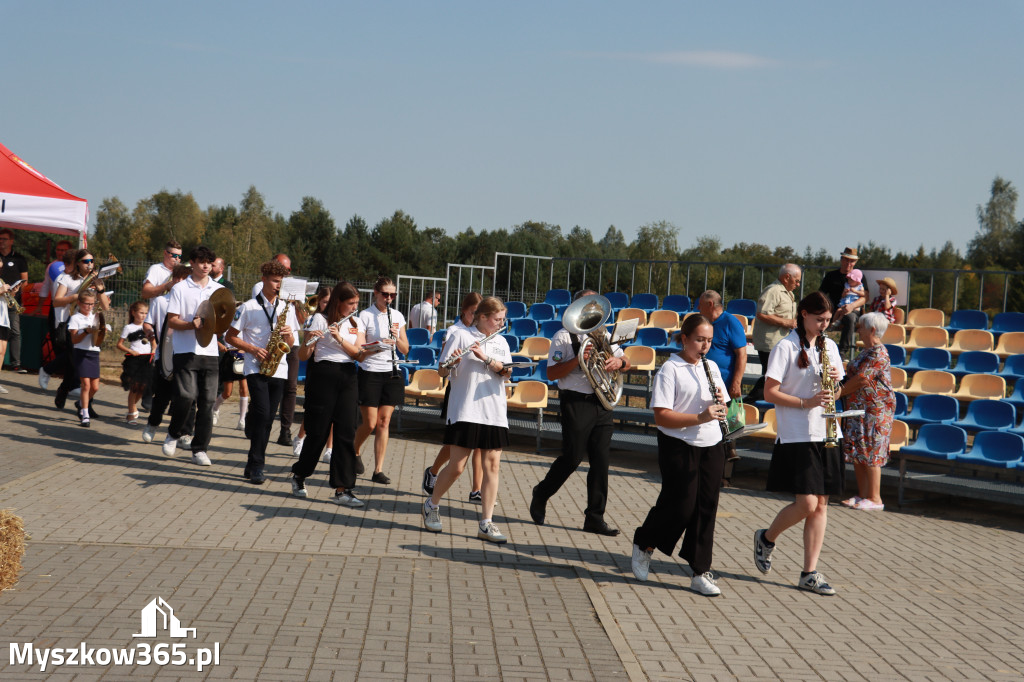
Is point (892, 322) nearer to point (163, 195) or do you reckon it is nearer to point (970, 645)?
point (970, 645)

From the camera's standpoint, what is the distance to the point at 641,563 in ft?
21.3

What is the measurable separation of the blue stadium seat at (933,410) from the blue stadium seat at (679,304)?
509 cm

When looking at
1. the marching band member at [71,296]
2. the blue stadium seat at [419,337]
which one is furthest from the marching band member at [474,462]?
the blue stadium seat at [419,337]

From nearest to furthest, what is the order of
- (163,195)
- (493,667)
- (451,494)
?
(493,667)
(451,494)
(163,195)

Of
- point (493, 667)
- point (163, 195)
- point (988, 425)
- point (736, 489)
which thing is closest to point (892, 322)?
point (988, 425)

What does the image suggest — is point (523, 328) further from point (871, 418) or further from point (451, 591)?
point (451, 591)

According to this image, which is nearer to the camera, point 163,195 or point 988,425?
point 988,425

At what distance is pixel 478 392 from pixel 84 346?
699 cm

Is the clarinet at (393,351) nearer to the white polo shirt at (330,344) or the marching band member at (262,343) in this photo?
the white polo shirt at (330,344)

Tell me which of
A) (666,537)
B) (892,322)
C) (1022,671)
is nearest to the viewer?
(1022,671)

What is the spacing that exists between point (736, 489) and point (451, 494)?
338 centimetres

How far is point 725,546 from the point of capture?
779 centimetres

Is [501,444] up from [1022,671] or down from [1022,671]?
up

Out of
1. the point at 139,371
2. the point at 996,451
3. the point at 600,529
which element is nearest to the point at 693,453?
the point at 600,529
